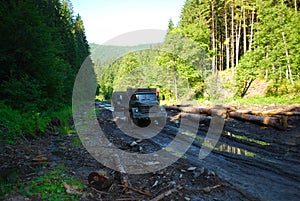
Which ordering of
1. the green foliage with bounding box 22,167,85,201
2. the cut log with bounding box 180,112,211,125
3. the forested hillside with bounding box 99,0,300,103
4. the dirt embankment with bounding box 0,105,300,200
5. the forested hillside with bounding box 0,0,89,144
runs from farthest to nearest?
the forested hillside with bounding box 99,0,300,103 < the cut log with bounding box 180,112,211,125 < the forested hillside with bounding box 0,0,89,144 < the dirt embankment with bounding box 0,105,300,200 < the green foliage with bounding box 22,167,85,201

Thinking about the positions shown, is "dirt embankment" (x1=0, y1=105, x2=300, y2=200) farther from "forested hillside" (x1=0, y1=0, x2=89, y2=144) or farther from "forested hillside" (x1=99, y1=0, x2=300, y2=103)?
"forested hillside" (x1=99, y1=0, x2=300, y2=103)

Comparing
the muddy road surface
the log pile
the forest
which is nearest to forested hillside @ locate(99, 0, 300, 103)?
Answer: the forest

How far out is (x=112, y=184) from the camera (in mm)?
4832

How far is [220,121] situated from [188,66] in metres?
22.7

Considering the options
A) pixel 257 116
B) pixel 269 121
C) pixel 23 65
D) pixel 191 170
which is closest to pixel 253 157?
pixel 191 170

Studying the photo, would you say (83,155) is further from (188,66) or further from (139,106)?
(188,66)

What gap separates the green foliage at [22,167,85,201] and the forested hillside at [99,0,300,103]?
2387 centimetres

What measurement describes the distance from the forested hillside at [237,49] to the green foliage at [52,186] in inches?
940

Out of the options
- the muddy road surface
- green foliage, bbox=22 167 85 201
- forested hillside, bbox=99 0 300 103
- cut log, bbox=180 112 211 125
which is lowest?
the muddy road surface

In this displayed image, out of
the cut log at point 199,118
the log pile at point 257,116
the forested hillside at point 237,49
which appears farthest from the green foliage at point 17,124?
the forested hillside at point 237,49

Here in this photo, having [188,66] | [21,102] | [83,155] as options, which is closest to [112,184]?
[83,155]

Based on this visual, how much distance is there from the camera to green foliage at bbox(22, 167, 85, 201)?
165 inches

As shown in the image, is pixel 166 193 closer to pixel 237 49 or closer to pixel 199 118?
pixel 199 118

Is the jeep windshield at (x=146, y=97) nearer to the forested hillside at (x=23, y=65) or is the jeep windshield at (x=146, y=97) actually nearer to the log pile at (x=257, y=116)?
the log pile at (x=257, y=116)
